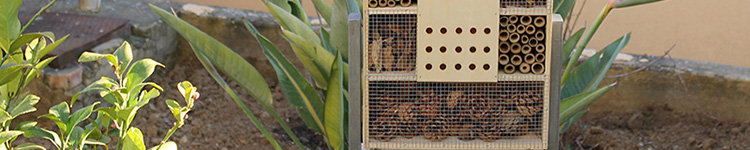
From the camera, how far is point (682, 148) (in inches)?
95.9

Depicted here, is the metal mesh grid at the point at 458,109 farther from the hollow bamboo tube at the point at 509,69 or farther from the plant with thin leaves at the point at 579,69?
the plant with thin leaves at the point at 579,69

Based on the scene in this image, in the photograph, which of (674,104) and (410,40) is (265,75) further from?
(410,40)

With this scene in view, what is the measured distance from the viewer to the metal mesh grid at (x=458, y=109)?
1500 mm

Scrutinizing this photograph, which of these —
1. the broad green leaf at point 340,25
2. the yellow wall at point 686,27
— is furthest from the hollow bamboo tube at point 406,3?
the yellow wall at point 686,27

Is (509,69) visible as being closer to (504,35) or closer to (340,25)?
(504,35)

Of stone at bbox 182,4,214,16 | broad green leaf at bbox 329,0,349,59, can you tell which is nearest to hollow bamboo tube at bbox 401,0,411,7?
broad green leaf at bbox 329,0,349,59

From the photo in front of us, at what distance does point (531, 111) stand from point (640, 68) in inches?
46.3

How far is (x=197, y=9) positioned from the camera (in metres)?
2.89

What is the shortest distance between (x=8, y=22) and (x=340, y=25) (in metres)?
0.96

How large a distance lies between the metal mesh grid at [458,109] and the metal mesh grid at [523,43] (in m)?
0.04

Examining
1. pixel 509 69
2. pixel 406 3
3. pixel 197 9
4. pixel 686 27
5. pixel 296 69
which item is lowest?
pixel 686 27

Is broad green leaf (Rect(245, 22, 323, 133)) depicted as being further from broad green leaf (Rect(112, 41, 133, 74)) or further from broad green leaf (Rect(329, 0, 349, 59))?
broad green leaf (Rect(112, 41, 133, 74))

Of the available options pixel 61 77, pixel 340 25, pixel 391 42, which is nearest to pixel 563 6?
pixel 340 25

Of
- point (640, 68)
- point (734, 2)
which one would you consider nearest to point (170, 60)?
point (640, 68)
